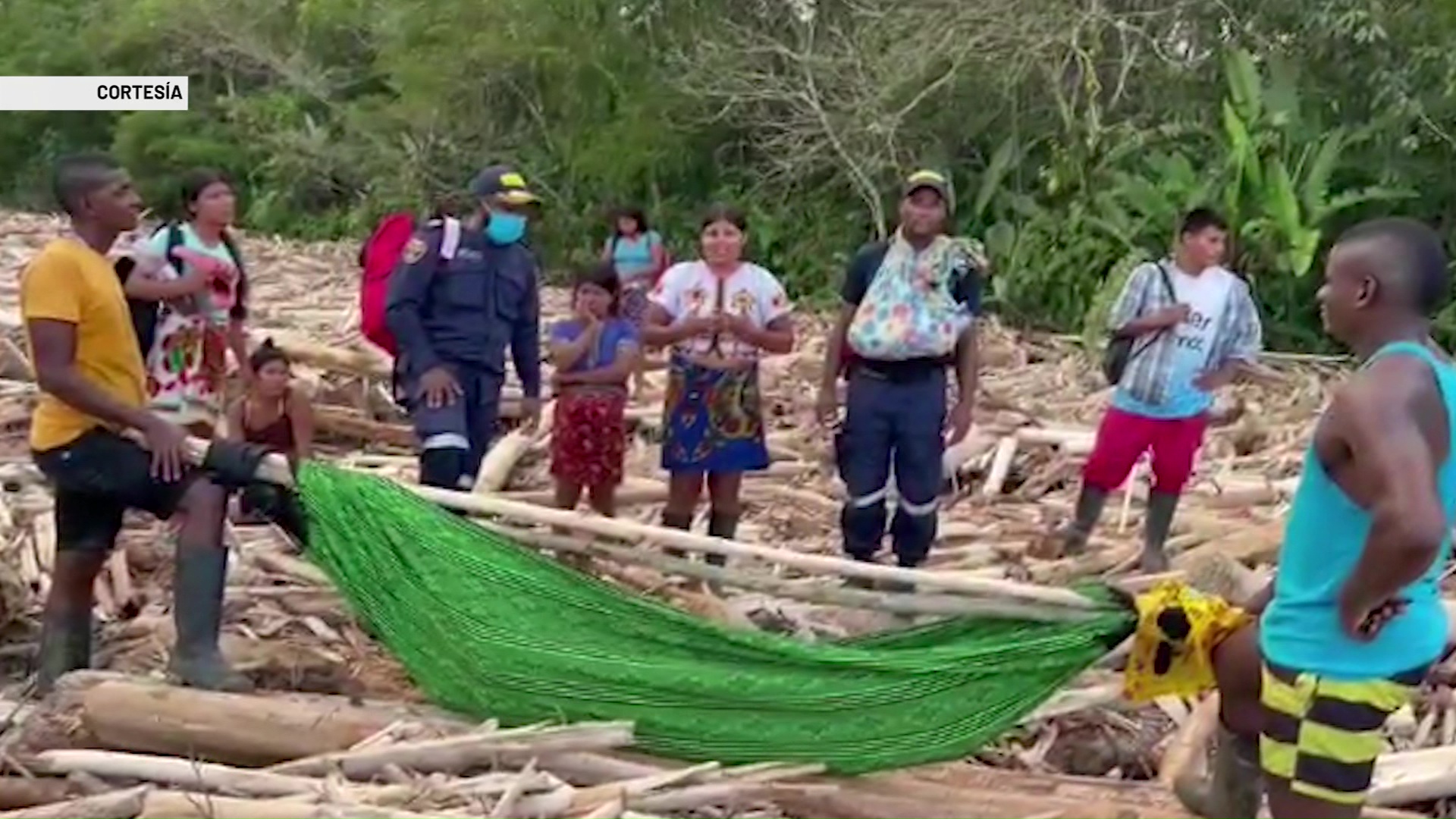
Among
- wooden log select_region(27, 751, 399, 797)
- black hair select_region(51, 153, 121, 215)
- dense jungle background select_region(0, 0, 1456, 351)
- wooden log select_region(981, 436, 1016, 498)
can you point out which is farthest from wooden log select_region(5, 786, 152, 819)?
dense jungle background select_region(0, 0, 1456, 351)

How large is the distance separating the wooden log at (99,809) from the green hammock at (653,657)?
0.88 m

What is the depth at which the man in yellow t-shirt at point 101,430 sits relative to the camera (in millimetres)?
5289

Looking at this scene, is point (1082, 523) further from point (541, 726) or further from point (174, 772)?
point (174, 772)

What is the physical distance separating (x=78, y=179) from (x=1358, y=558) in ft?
11.8

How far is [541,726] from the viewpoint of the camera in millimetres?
4934

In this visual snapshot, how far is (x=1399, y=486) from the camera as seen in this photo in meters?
3.48

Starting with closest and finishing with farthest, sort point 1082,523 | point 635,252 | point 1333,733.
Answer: point 1333,733, point 1082,523, point 635,252

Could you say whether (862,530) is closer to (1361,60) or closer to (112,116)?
(1361,60)

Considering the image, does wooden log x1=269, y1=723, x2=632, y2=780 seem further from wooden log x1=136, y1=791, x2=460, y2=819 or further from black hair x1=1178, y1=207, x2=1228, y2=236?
black hair x1=1178, y1=207, x2=1228, y2=236

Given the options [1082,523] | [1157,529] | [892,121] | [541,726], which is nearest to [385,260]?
Result: [541,726]

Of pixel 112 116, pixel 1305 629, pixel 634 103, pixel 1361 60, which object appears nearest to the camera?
pixel 1305 629

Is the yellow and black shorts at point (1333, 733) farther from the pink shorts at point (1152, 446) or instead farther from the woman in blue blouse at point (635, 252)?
the woman in blue blouse at point (635, 252)

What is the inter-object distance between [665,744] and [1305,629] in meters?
1.75

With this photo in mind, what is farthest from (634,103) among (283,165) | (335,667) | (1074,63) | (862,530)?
(335,667)
